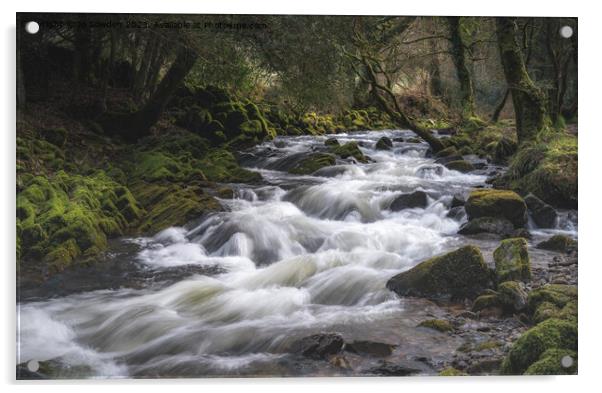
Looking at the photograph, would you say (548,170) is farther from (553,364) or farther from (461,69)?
(553,364)

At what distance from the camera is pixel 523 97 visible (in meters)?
4.32

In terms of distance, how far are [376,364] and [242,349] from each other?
0.84 meters

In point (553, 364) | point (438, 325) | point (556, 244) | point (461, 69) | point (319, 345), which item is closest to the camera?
point (319, 345)

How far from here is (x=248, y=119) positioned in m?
4.30

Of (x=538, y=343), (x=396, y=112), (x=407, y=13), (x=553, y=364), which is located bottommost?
(x=553, y=364)

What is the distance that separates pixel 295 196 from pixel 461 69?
4.76 feet

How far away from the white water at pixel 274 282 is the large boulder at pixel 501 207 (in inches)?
5.5

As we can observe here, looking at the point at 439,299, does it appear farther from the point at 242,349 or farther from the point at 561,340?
the point at 242,349

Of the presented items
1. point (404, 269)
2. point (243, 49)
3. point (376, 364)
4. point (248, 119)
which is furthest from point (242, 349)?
point (243, 49)

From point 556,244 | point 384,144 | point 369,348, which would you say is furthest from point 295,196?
point 556,244

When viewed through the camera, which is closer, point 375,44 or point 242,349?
point 242,349

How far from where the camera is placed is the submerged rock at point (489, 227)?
13.8 ft

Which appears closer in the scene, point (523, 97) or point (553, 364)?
point (553, 364)

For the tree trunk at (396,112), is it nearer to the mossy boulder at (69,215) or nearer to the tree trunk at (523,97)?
the tree trunk at (523,97)
